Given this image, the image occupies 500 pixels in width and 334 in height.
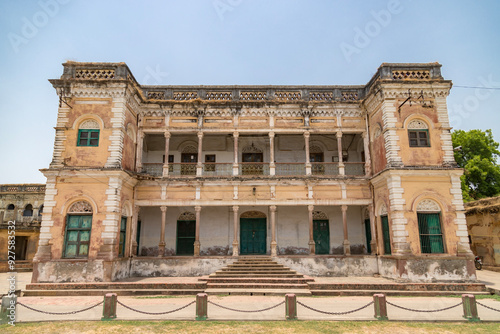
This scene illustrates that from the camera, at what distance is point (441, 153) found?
13695mm

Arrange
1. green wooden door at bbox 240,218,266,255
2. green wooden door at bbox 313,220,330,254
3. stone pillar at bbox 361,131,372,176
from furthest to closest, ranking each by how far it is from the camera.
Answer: green wooden door at bbox 313,220,330,254, green wooden door at bbox 240,218,266,255, stone pillar at bbox 361,131,372,176

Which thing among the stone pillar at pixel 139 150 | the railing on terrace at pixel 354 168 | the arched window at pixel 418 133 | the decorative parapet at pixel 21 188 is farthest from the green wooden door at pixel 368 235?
the decorative parapet at pixel 21 188

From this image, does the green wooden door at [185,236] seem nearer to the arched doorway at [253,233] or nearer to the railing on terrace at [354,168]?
the arched doorway at [253,233]

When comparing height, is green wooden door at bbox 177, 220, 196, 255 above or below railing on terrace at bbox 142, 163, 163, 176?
below

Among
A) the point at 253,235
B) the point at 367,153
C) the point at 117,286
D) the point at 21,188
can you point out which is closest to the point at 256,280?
the point at 253,235

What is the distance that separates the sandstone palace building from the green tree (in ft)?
34.7

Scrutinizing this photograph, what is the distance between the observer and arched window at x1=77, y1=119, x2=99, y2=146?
45.2 feet

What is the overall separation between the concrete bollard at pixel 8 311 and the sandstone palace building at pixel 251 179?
462cm

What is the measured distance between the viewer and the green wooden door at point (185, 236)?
16.9 meters

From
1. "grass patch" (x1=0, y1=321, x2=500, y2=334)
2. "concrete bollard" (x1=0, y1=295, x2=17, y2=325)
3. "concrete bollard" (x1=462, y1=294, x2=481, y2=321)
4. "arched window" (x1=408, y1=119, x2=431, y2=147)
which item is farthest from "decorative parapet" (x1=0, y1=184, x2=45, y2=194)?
"concrete bollard" (x1=462, y1=294, x2=481, y2=321)

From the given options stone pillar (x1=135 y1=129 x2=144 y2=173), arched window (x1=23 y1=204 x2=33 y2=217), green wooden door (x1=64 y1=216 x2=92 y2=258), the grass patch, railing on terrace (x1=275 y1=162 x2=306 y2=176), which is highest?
stone pillar (x1=135 y1=129 x2=144 y2=173)

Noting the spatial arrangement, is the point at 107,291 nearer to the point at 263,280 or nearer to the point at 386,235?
the point at 263,280

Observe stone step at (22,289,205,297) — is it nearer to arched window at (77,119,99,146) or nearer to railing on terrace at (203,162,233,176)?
arched window at (77,119,99,146)

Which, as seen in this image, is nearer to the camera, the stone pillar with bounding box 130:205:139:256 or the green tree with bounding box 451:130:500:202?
the stone pillar with bounding box 130:205:139:256
